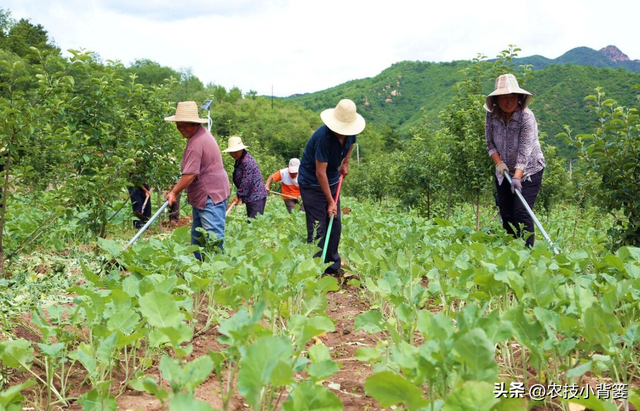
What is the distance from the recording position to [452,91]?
35.4 ft

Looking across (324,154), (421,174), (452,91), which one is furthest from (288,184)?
(324,154)

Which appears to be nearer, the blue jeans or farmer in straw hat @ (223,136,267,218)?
the blue jeans

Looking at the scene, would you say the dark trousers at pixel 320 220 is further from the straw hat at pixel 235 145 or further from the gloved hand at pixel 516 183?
the straw hat at pixel 235 145

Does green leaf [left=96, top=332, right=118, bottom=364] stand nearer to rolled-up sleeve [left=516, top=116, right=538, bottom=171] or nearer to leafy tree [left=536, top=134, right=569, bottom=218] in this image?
rolled-up sleeve [left=516, top=116, right=538, bottom=171]

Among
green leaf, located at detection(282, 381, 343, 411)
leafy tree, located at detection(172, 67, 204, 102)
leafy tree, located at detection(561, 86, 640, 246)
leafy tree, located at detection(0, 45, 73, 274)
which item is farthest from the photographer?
leafy tree, located at detection(172, 67, 204, 102)

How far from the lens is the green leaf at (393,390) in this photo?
1544 millimetres

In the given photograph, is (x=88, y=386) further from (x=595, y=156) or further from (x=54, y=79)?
(x=595, y=156)

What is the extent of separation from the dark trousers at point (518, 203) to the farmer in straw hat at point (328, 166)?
5.24ft

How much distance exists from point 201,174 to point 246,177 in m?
2.49

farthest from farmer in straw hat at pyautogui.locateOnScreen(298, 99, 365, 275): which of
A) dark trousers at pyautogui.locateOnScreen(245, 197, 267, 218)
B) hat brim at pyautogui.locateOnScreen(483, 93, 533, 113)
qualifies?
dark trousers at pyautogui.locateOnScreen(245, 197, 267, 218)

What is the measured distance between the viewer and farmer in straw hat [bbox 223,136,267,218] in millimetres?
7715

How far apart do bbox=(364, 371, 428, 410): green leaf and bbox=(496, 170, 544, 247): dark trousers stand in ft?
12.4

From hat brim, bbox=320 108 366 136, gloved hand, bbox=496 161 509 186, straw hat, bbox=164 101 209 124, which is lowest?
gloved hand, bbox=496 161 509 186

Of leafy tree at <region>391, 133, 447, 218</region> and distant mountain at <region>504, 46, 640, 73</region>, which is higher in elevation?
distant mountain at <region>504, 46, 640, 73</region>
